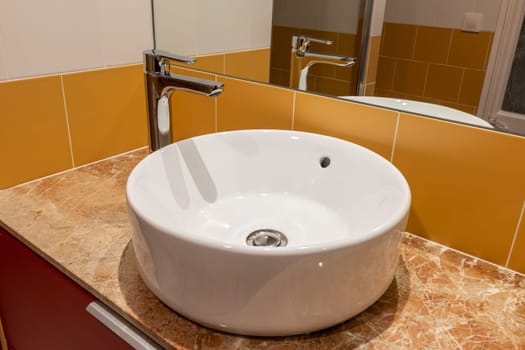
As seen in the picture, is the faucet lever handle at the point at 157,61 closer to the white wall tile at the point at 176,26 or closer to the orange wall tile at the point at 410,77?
the white wall tile at the point at 176,26

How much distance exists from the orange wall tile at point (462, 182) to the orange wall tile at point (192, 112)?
53cm

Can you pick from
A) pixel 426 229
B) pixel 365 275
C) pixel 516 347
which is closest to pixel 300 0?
pixel 426 229

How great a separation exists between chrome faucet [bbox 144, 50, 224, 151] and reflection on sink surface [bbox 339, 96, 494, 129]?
0.36 metres

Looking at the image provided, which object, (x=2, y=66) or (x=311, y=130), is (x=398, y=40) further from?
(x=2, y=66)

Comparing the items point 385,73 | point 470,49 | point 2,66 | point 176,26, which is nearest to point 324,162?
point 385,73

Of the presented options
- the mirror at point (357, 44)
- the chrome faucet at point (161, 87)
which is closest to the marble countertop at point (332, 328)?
the chrome faucet at point (161, 87)

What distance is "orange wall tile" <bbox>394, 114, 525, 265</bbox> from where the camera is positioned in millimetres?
777

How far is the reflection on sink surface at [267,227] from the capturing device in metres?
0.55

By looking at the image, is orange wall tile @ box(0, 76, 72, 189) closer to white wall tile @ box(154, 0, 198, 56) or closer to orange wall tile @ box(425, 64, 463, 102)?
white wall tile @ box(154, 0, 198, 56)

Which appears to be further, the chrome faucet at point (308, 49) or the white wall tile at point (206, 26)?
the white wall tile at point (206, 26)

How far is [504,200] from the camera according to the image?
2.59 feet

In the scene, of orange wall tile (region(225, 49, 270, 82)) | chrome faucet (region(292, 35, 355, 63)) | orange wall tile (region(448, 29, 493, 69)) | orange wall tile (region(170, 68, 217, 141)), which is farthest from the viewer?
orange wall tile (region(170, 68, 217, 141))

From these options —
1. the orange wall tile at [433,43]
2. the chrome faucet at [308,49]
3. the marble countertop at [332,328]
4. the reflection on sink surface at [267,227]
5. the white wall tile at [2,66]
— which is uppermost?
the orange wall tile at [433,43]

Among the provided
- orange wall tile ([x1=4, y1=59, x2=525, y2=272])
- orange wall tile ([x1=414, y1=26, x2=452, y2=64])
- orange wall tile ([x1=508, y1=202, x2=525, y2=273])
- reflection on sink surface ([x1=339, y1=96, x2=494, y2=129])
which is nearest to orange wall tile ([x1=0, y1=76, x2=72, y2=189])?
orange wall tile ([x1=4, y1=59, x2=525, y2=272])
